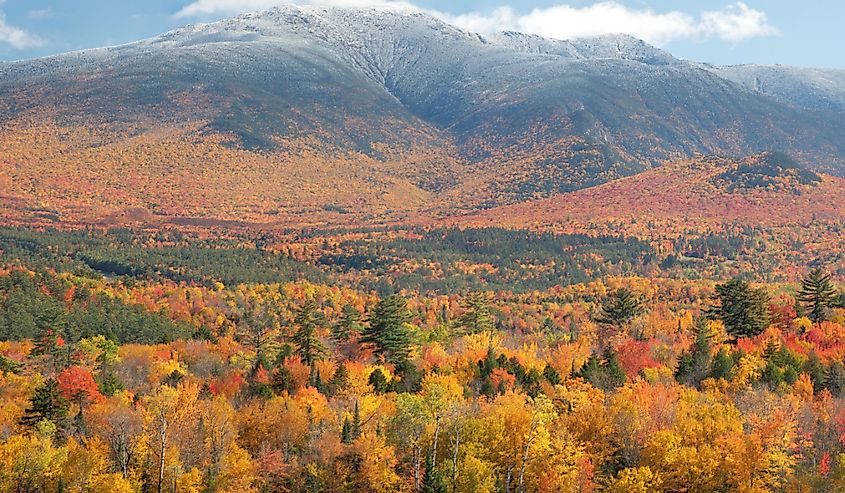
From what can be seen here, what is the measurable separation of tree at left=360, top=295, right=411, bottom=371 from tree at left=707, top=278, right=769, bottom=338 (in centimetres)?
4607

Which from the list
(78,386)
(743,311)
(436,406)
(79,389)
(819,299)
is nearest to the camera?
(436,406)

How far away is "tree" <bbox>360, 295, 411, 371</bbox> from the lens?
105m

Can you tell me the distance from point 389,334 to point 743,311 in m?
49.5

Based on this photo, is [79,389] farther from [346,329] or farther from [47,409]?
[346,329]

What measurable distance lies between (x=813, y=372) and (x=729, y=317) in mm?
26526

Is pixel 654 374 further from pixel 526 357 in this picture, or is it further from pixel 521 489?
pixel 521 489

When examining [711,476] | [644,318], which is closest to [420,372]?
[711,476]

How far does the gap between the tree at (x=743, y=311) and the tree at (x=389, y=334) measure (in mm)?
46072

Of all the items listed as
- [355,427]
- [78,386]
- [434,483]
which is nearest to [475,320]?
[355,427]

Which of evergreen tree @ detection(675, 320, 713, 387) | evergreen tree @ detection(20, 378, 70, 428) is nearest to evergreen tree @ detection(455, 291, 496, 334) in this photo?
evergreen tree @ detection(675, 320, 713, 387)

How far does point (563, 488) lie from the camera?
6194 cm

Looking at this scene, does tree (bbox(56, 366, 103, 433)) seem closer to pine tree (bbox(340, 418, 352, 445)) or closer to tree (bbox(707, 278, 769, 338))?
pine tree (bbox(340, 418, 352, 445))

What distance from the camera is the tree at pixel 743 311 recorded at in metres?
110

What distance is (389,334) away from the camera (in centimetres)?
10600
